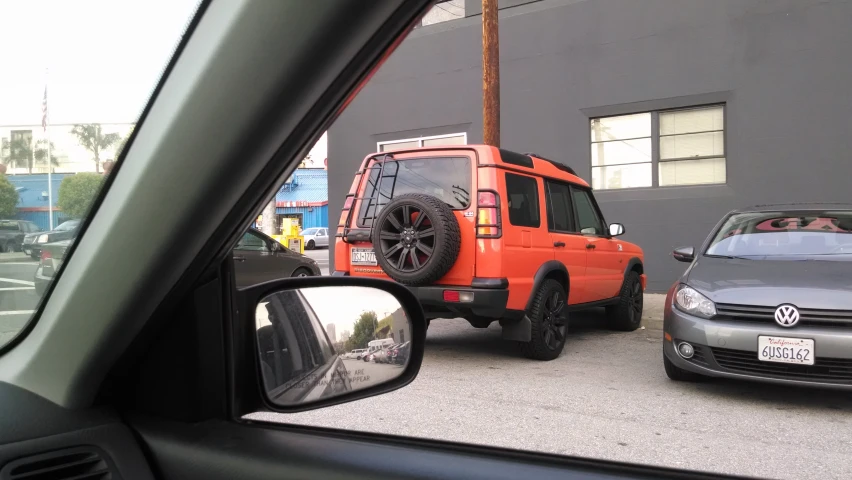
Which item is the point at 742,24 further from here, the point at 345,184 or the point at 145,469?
the point at 145,469

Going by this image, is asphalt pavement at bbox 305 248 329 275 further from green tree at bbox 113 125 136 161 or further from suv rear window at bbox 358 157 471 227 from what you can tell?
green tree at bbox 113 125 136 161

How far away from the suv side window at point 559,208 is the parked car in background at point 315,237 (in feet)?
8.04

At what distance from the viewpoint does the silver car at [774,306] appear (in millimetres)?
4191

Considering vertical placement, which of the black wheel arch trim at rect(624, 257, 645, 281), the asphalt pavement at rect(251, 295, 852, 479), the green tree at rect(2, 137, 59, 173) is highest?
the green tree at rect(2, 137, 59, 173)

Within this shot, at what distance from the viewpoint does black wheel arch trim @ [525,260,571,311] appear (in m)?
5.73

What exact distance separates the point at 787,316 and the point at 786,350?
235 mm

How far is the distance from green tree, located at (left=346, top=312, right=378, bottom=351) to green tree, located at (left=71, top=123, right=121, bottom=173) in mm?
700

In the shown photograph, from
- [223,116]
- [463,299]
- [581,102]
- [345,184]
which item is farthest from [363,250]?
[581,102]

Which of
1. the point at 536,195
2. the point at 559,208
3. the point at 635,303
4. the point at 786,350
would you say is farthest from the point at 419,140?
the point at 786,350

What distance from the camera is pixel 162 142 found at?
3.20 feet

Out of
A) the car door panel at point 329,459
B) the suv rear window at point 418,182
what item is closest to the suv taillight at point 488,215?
the suv rear window at point 418,182

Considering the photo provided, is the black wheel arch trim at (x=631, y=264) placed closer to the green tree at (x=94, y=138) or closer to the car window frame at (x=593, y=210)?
the car window frame at (x=593, y=210)

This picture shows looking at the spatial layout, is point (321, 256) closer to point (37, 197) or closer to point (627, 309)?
point (627, 309)

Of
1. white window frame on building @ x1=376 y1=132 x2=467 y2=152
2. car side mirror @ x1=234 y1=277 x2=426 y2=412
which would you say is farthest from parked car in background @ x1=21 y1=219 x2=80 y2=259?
white window frame on building @ x1=376 y1=132 x2=467 y2=152
